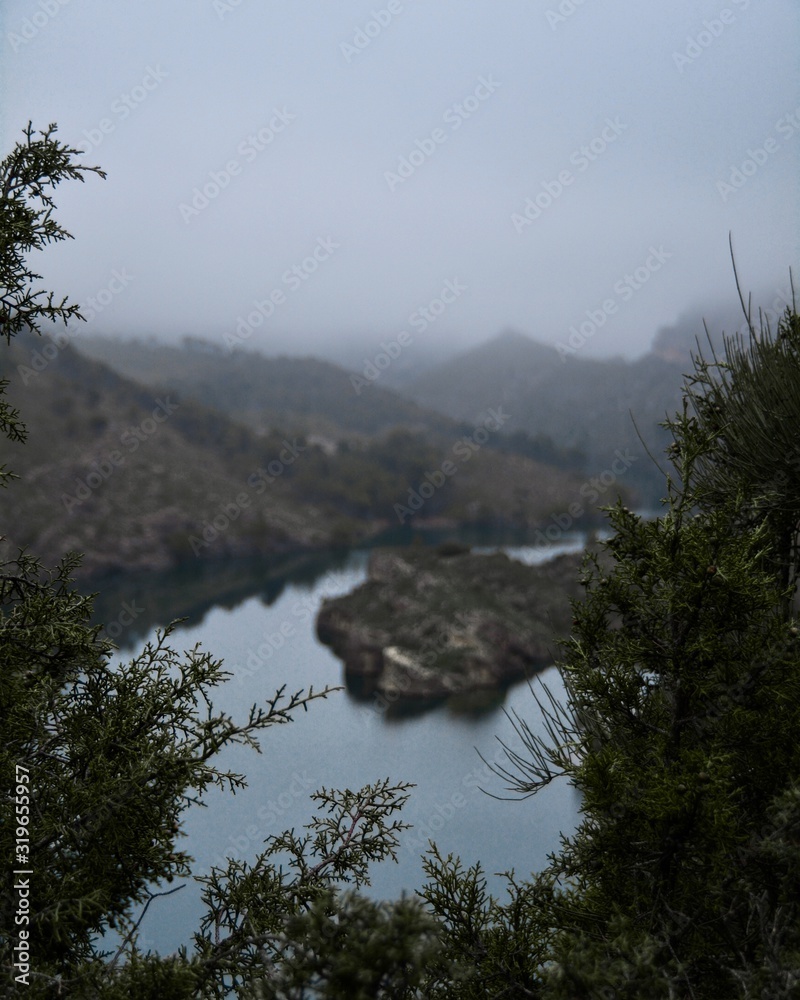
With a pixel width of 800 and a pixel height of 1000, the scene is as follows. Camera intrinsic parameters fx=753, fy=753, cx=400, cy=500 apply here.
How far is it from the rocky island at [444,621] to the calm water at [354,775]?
4.41 feet

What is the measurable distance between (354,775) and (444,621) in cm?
1440

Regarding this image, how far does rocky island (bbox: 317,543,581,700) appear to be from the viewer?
1389 inches

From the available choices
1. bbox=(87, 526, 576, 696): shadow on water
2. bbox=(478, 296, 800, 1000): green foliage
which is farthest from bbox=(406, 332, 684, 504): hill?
bbox=(478, 296, 800, 1000): green foliage

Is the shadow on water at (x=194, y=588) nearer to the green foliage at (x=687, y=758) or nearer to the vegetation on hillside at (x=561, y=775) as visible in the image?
the vegetation on hillside at (x=561, y=775)

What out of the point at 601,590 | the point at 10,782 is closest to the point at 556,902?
the point at 601,590

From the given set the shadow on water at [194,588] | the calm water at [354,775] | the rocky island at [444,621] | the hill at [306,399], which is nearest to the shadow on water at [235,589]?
the shadow on water at [194,588]

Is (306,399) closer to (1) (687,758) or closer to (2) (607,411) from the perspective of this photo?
(2) (607,411)

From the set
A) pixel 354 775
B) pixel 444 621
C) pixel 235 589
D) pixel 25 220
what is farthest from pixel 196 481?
A: pixel 25 220

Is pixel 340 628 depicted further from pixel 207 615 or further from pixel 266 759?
pixel 266 759

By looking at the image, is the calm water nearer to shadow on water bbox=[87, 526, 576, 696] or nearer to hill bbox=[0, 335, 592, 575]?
shadow on water bbox=[87, 526, 576, 696]

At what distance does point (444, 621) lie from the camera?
1503 inches

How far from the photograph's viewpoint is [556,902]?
5641 mm

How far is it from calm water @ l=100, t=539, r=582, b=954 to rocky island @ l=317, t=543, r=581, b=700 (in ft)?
4.41

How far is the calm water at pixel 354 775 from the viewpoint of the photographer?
1967 centimetres
